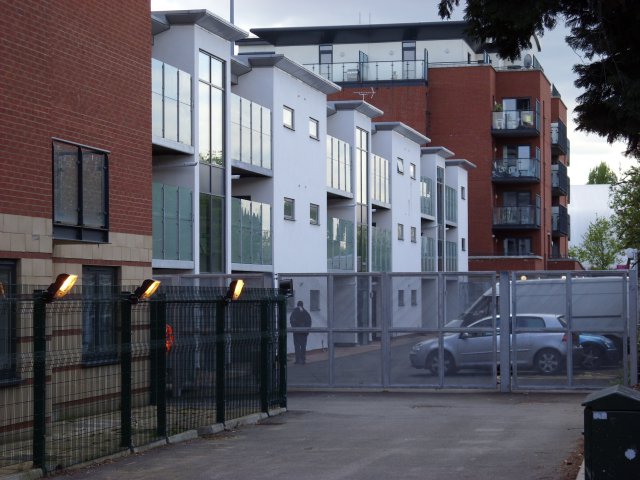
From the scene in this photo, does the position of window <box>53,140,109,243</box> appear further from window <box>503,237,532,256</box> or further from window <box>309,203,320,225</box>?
window <box>503,237,532,256</box>

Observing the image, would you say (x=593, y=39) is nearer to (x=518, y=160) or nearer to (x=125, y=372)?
(x=125, y=372)

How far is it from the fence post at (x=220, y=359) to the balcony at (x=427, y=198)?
42982 millimetres

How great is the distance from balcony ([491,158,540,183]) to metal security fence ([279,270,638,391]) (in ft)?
144

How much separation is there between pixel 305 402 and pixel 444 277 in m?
4.11

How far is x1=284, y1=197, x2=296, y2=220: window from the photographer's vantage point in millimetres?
38406

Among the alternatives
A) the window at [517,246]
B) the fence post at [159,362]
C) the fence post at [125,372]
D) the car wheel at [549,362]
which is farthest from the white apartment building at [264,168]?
the fence post at [125,372]

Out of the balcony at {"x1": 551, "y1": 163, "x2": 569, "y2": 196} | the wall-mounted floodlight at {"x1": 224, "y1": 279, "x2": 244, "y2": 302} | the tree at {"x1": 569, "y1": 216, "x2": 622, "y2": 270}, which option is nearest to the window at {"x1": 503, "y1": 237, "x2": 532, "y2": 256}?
the balcony at {"x1": 551, "y1": 163, "x2": 569, "y2": 196}

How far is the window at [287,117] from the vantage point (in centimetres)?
3783

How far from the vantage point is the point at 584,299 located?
22.7m

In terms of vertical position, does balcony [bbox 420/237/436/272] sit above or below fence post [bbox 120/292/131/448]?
above

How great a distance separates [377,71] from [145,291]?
5268cm

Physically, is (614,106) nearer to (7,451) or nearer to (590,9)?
(590,9)

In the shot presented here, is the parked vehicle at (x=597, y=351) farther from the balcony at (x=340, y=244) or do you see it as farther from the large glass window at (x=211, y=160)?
the balcony at (x=340, y=244)

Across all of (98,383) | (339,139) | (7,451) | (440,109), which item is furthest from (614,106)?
(440,109)
